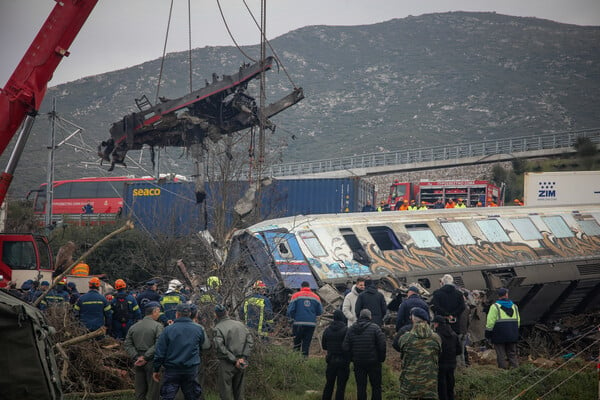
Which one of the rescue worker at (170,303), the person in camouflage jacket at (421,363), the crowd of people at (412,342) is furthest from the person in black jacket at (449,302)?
Answer: the rescue worker at (170,303)

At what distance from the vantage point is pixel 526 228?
75.7 ft

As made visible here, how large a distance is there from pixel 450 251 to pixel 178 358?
12.3 m

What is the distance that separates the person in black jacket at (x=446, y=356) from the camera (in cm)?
1202

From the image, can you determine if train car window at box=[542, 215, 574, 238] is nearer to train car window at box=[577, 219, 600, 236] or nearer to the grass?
train car window at box=[577, 219, 600, 236]

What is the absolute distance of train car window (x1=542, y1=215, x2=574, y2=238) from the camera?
76.7 feet

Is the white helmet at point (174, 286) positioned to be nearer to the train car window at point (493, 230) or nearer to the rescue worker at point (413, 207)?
the train car window at point (493, 230)

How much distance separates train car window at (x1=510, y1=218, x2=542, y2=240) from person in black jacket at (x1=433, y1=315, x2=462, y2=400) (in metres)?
11.4

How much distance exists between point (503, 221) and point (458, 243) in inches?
84.4

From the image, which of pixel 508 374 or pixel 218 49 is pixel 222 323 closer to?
pixel 508 374

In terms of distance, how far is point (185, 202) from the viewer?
34062 mm

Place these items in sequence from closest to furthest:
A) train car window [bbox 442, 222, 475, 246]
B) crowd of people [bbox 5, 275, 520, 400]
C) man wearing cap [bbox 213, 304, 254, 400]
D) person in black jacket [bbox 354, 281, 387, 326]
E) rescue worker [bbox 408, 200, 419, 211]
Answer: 1. crowd of people [bbox 5, 275, 520, 400]
2. man wearing cap [bbox 213, 304, 254, 400]
3. person in black jacket [bbox 354, 281, 387, 326]
4. train car window [bbox 442, 222, 475, 246]
5. rescue worker [bbox 408, 200, 419, 211]

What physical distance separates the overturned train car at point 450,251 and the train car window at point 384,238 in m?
0.03

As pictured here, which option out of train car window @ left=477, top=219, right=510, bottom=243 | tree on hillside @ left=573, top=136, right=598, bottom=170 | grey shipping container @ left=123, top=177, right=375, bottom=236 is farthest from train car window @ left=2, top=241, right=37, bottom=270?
tree on hillside @ left=573, top=136, right=598, bottom=170

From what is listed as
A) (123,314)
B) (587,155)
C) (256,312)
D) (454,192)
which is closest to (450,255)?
(256,312)
